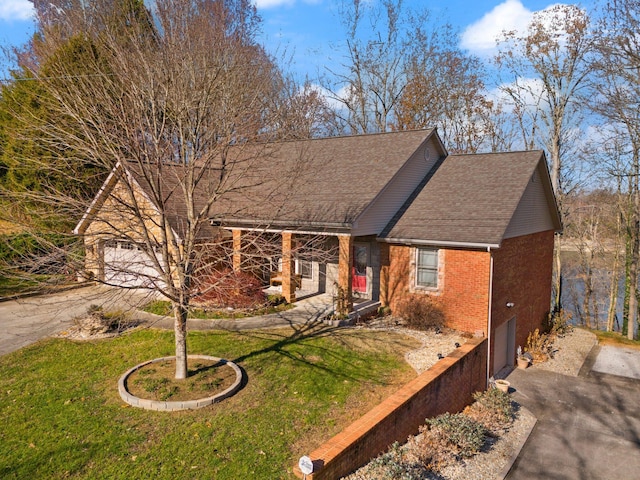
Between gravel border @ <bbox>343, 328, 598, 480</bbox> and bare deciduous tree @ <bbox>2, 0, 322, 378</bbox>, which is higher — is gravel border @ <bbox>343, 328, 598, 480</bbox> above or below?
below

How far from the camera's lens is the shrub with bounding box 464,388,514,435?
34.8 feet

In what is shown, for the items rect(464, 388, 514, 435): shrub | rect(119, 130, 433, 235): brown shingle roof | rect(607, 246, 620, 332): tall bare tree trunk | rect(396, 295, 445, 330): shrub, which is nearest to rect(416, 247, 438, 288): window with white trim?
rect(396, 295, 445, 330): shrub

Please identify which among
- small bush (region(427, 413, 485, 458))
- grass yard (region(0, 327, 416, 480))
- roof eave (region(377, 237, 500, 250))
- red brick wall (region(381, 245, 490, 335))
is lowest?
small bush (region(427, 413, 485, 458))

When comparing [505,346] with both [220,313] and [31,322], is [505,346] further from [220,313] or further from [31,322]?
[31,322]

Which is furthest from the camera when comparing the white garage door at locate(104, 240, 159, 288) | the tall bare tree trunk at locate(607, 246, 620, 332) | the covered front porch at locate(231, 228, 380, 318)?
the tall bare tree trunk at locate(607, 246, 620, 332)

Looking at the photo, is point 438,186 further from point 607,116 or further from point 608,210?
point 608,210

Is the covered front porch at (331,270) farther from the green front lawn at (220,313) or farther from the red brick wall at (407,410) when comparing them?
the red brick wall at (407,410)

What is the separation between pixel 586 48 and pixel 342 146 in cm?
1653

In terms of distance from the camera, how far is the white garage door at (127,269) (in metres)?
7.93

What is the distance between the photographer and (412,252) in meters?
14.7

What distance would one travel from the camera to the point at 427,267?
14.4m

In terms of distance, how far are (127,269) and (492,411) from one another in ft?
30.6

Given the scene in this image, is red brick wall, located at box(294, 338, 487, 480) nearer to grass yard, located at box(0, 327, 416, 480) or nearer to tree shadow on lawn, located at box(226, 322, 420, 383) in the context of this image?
grass yard, located at box(0, 327, 416, 480)

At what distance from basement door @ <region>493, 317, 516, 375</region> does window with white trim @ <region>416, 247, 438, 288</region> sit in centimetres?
265
